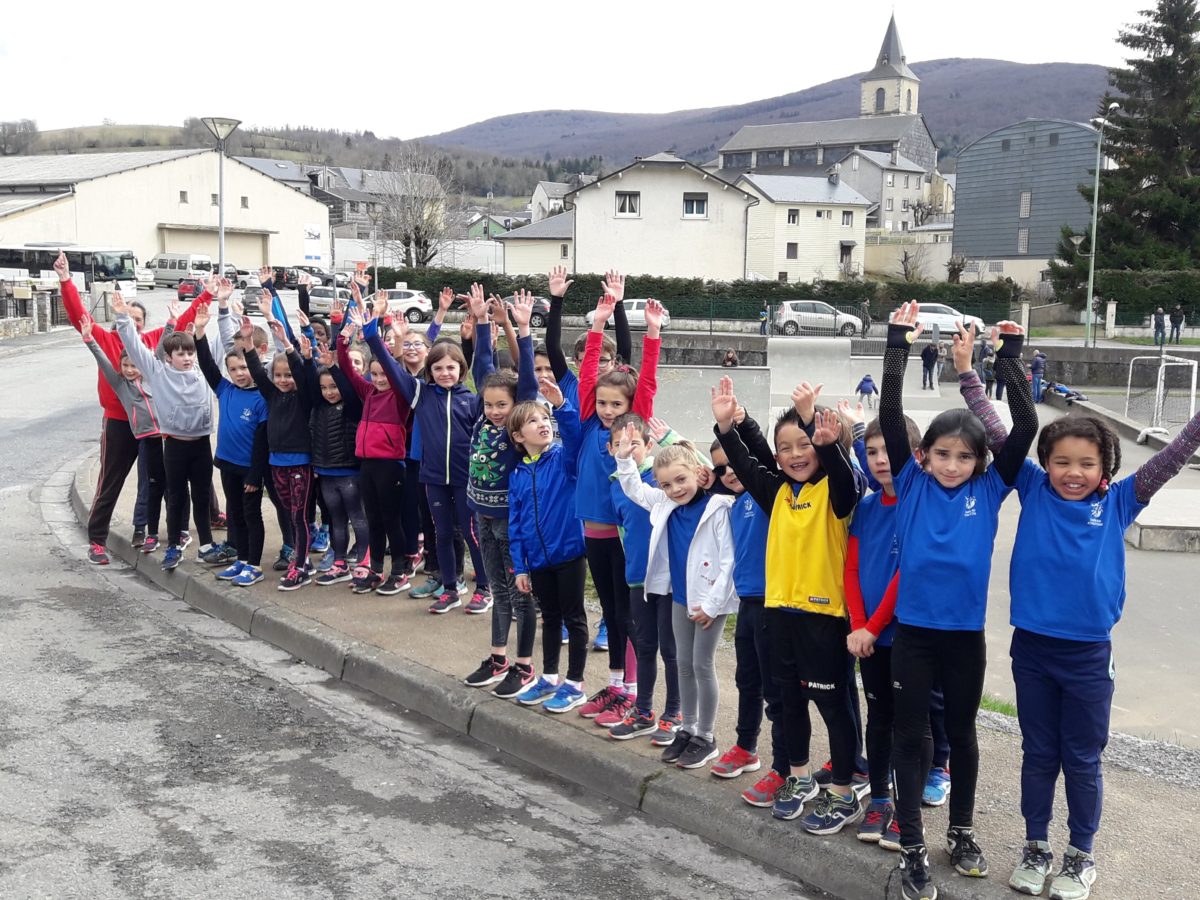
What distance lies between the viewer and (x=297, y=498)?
26.2 feet

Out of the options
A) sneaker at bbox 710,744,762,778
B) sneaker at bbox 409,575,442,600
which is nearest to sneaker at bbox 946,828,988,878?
sneaker at bbox 710,744,762,778

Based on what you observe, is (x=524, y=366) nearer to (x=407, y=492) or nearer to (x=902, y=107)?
(x=407, y=492)

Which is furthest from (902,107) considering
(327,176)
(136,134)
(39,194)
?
(39,194)

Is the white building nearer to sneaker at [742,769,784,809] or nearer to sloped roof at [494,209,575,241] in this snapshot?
sloped roof at [494,209,575,241]

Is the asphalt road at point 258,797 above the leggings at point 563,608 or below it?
below

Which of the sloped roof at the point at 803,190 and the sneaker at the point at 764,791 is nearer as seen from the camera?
the sneaker at the point at 764,791

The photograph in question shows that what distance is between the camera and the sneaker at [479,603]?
7.47 meters

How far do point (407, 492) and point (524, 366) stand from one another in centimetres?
228

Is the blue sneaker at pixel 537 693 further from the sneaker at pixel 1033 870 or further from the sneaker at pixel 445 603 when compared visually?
the sneaker at pixel 1033 870

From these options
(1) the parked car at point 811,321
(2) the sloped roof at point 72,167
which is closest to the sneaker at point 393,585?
(1) the parked car at point 811,321

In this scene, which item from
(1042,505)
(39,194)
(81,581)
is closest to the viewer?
(1042,505)

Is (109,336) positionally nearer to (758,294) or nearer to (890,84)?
(758,294)

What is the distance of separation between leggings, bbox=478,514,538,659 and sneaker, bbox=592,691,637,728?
2.01 ft

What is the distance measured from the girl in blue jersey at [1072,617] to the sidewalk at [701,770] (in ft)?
0.84
